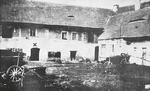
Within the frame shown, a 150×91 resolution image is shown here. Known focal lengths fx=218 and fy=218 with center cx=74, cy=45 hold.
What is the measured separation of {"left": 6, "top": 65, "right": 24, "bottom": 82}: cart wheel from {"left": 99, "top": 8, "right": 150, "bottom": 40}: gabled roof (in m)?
11.7

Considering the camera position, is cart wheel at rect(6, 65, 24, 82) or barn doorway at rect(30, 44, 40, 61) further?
barn doorway at rect(30, 44, 40, 61)

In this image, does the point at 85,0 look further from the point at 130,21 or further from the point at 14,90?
the point at 130,21

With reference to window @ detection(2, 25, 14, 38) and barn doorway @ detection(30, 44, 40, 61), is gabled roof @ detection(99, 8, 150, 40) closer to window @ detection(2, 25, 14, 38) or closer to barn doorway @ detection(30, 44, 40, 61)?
barn doorway @ detection(30, 44, 40, 61)

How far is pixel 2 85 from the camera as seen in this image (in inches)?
367

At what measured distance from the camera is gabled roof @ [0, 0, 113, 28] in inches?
887

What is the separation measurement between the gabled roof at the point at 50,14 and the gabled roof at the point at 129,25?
153cm

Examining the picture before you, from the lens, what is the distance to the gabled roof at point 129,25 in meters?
19.3

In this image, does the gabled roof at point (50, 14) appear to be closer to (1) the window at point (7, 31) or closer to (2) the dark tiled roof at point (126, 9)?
(1) the window at point (7, 31)

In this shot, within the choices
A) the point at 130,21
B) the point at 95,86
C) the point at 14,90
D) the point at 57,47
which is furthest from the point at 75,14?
the point at 14,90

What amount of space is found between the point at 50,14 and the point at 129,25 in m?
8.57

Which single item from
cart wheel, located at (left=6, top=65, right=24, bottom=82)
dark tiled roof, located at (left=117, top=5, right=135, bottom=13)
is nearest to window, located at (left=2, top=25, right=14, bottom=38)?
cart wheel, located at (left=6, top=65, right=24, bottom=82)

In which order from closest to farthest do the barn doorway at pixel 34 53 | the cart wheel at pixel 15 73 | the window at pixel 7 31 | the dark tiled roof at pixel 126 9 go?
the cart wheel at pixel 15 73
the window at pixel 7 31
the barn doorway at pixel 34 53
the dark tiled roof at pixel 126 9

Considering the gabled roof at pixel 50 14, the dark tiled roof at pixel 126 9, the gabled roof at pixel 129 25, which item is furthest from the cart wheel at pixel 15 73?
the dark tiled roof at pixel 126 9

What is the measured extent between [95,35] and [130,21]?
460cm
